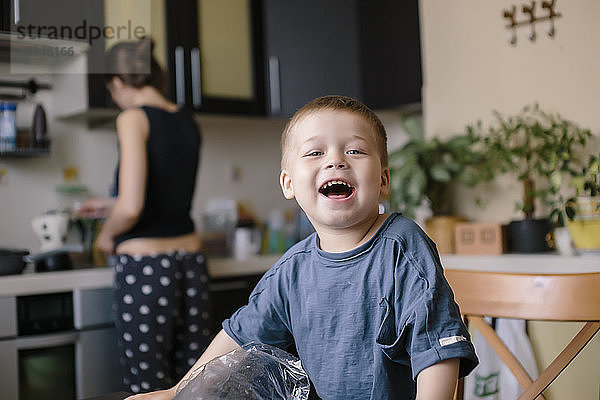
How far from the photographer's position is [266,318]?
1000 millimetres

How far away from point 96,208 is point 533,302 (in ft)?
7.21

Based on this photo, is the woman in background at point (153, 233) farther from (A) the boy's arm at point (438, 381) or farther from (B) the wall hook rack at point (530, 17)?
(A) the boy's arm at point (438, 381)

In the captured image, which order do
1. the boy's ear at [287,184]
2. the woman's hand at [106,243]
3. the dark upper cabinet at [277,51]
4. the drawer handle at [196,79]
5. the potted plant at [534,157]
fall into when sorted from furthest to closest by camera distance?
the drawer handle at [196,79]
the dark upper cabinet at [277,51]
the woman's hand at [106,243]
the potted plant at [534,157]
the boy's ear at [287,184]

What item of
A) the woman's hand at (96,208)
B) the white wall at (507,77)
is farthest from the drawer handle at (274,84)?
the woman's hand at (96,208)

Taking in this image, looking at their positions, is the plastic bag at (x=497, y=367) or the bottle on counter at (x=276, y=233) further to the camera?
the bottle on counter at (x=276, y=233)

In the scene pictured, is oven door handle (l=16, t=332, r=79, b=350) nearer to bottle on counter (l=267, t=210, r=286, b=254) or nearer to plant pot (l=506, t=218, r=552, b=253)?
bottle on counter (l=267, t=210, r=286, b=254)

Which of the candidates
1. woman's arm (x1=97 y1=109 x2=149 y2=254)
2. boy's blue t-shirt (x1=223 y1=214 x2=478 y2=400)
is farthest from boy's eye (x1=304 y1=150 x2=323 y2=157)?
woman's arm (x1=97 y1=109 x2=149 y2=254)

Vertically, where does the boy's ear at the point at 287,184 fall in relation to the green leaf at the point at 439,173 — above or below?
below

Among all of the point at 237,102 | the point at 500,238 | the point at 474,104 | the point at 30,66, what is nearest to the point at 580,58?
the point at 474,104

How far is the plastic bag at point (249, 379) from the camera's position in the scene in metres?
0.75

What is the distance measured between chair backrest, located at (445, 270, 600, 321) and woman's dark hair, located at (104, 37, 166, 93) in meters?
1.55

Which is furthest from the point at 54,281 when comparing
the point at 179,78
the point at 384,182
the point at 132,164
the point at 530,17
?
the point at 530,17

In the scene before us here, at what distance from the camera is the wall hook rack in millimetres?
2508

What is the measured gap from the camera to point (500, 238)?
253 centimetres
